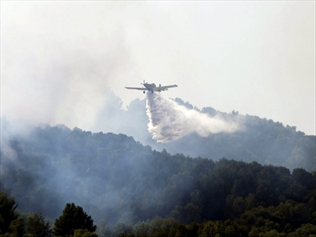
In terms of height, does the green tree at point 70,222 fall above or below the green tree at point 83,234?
above

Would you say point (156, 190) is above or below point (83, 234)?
above

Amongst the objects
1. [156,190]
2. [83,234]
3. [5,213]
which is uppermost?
[156,190]

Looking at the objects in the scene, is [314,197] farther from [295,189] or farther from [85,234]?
[85,234]

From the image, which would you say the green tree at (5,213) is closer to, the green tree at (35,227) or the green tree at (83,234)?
the green tree at (35,227)

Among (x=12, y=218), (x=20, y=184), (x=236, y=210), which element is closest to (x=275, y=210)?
(x=236, y=210)

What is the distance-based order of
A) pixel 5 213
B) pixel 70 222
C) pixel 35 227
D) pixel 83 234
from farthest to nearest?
pixel 5 213
pixel 70 222
pixel 35 227
pixel 83 234

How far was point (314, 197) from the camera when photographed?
13225 cm

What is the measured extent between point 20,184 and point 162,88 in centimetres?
8147

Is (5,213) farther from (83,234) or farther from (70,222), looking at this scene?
(83,234)

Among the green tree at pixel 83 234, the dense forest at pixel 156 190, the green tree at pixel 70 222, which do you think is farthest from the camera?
the dense forest at pixel 156 190

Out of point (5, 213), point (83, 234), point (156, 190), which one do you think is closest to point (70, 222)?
point (83, 234)

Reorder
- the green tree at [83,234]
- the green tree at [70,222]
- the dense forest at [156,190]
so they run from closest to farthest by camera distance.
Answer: the green tree at [83,234]
the green tree at [70,222]
the dense forest at [156,190]

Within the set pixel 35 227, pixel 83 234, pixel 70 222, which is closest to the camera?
pixel 83 234

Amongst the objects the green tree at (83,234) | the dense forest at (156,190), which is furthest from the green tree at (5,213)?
the dense forest at (156,190)
